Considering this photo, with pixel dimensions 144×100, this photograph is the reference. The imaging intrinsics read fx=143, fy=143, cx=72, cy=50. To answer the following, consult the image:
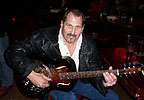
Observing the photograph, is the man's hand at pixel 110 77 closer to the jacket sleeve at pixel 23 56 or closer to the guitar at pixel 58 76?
the guitar at pixel 58 76

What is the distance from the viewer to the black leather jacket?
71.4 inches

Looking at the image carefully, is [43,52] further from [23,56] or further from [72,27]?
[72,27]

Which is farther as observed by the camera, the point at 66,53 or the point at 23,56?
the point at 66,53

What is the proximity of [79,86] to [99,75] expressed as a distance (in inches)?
16.6

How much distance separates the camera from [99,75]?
183 cm

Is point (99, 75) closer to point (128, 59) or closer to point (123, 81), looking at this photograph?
point (123, 81)

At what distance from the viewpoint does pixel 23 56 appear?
1.85 m

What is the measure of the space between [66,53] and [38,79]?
0.55 meters

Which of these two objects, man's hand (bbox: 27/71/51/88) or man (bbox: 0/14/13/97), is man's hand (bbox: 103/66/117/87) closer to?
man's hand (bbox: 27/71/51/88)

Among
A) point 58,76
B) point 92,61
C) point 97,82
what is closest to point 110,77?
point 97,82

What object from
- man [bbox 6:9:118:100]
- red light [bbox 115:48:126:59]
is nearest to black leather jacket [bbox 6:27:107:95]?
man [bbox 6:9:118:100]

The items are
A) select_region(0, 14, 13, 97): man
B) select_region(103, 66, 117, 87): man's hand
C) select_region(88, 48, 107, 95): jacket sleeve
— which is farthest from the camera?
select_region(0, 14, 13, 97): man

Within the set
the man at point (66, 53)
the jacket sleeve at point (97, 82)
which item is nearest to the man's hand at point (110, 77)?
the man at point (66, 53)

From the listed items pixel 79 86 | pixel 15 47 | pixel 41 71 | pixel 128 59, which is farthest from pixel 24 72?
pixel 128 59
